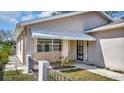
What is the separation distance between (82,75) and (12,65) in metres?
2.78

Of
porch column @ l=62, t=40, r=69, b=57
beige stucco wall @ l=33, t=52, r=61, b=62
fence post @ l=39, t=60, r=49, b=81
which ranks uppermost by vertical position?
porch column @ l=62, t=40, r=69, b=57

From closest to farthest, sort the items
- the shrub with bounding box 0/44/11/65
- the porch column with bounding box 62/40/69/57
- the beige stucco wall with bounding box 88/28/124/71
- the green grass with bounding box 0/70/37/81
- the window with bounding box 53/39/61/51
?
the green grass with bounding box 0/70/37/81, the shrub with bounding box 0/44/11/65, the porch column with bounding box 62/40/69/57, the window with bounding box 53/39/61/51, the beige stucco wall with bounding box 88/28/124/71

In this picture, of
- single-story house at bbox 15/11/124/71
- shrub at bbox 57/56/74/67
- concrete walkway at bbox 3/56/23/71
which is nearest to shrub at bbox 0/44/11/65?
concrete walkway at bbox 3/56/23/71

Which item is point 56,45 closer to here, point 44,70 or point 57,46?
point 57,46

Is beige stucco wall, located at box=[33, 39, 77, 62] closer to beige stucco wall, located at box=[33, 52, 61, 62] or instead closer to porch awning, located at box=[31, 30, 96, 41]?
beige stucco wall, located at box=[33, 52, 61, 62]

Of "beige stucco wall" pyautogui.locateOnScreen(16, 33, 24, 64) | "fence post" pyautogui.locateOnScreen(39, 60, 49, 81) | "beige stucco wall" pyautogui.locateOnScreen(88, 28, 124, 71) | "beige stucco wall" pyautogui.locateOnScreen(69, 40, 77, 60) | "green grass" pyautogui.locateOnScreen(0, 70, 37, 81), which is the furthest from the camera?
"beige stucco wall" pyautogui.locateOnScreen(16, 33, 24, 64)

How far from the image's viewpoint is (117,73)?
7.88 metres

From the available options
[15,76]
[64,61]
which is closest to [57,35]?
[64,61]

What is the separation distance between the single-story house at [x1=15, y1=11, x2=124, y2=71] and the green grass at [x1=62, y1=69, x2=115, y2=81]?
602 mm

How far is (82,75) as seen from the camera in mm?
7297

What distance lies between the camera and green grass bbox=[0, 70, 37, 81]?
7000 millimetres

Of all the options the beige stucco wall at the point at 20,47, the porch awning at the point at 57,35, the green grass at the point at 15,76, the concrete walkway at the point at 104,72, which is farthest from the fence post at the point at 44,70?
the beige stucco wall at the point at 20,47
